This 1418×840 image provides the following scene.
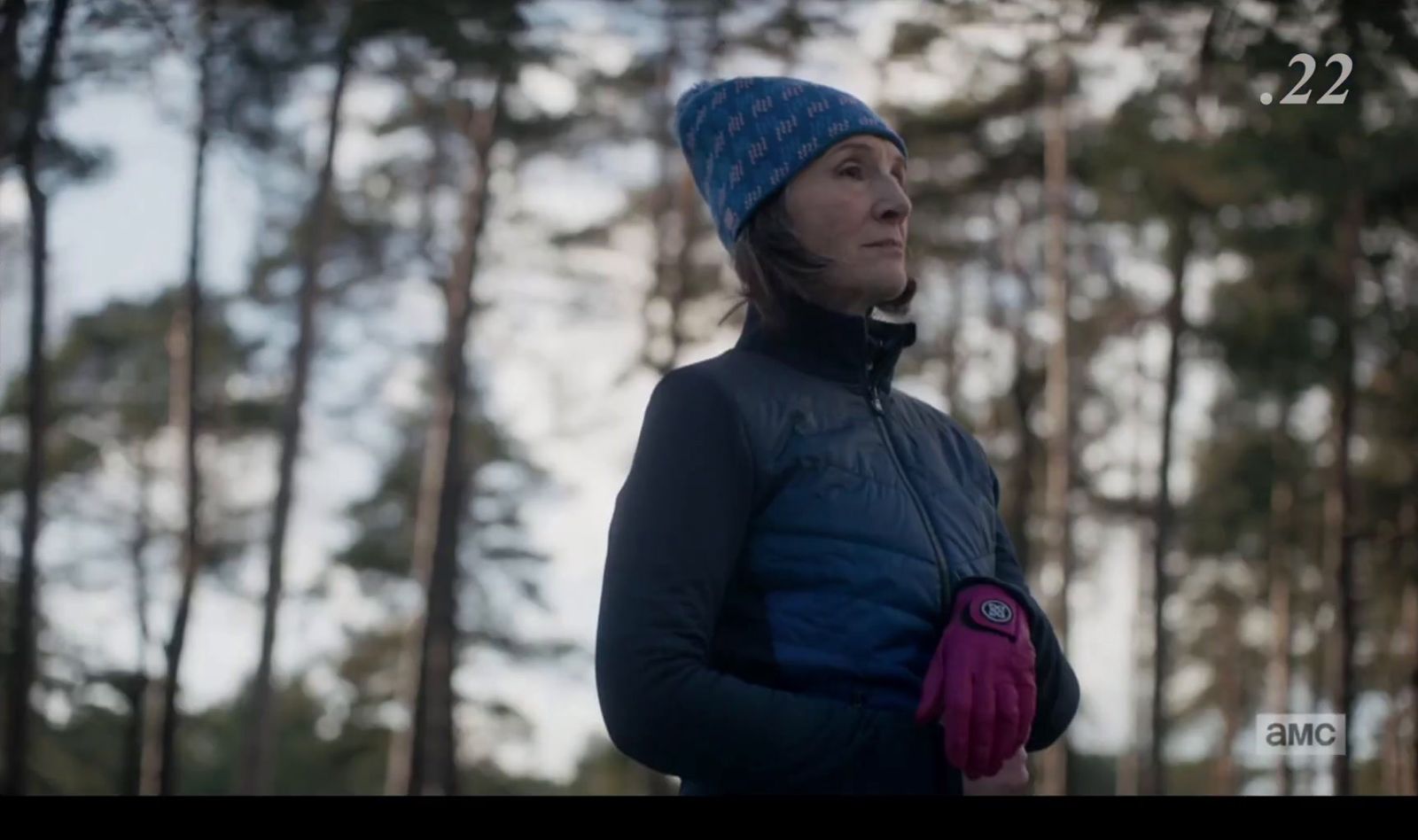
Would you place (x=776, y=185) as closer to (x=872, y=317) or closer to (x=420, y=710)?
(x=872, y=317)

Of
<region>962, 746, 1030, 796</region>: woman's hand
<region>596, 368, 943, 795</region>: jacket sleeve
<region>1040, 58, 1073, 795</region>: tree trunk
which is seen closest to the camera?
<region>596, 368, 943, 795</region>: jacket sleeve

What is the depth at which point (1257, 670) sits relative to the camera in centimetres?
1980

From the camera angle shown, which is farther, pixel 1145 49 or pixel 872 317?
pixel 1145 49

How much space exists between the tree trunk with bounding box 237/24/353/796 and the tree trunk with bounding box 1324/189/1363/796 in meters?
6.78

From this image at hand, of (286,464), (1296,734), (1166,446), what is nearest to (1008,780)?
(1296,734)

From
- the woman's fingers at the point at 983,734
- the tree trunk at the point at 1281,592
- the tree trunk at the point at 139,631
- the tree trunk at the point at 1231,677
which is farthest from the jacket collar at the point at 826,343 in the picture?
the tree trunk at the point at 1231,677

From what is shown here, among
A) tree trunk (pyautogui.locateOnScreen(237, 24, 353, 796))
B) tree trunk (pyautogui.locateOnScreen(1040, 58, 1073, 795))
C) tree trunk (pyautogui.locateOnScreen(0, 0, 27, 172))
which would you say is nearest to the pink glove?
tree trunk (pyautogui.locateOnScreen(0, 0, 27, 172))

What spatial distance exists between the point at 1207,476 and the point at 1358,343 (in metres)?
5.12

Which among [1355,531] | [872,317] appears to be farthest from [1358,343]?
[872,317]

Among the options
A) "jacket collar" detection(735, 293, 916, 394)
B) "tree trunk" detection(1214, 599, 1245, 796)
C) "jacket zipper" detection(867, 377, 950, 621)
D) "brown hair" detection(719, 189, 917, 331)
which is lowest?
"tree trunk" detection(1214, 599, 1245, 796)

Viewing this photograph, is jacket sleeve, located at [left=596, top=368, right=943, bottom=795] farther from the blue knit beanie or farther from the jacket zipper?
the blue knit beanie

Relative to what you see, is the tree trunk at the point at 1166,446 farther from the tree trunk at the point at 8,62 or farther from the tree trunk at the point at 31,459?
the tree trunk at the point at 8,62

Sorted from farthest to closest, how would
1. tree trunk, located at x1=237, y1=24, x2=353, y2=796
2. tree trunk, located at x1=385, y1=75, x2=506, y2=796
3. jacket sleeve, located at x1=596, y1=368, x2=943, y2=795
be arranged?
tree trunk, located at x1=385, y1=75, x2=506, y2=796 → tree trunk, located at x1=237, y1=24, x2=353, y2=796 → jacket sleeve, located at x1=596, y1=368, x2=943, y2=795

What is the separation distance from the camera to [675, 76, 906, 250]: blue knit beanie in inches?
77.5
